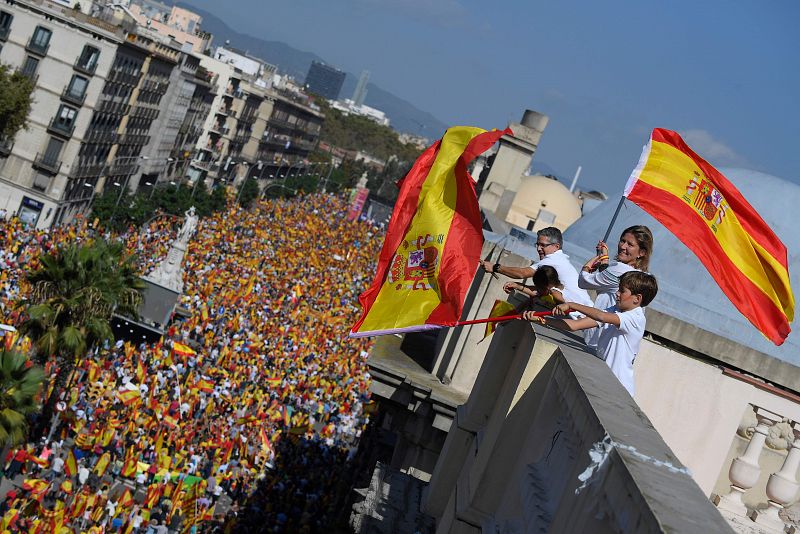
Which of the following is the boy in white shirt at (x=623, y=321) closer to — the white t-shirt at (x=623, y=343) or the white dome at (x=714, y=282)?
the white t-shirt at (x=623, y=343)

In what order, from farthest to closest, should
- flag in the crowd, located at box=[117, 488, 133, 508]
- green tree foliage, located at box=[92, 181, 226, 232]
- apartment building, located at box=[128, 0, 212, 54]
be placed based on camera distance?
1. apartment building, located at box=[128, 0, 212, 54]
2. green tree foliage, located at box=[92, 181, 226, 232]
3. flag in the crowd, located at box=[117, 488, 133, 508]

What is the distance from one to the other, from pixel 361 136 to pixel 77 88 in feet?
418

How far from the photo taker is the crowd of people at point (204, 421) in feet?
67.5

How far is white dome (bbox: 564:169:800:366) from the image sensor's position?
916cm

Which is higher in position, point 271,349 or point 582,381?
point 582,381

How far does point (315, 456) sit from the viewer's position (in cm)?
2780

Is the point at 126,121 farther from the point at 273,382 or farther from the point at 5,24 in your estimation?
the point at 273,382

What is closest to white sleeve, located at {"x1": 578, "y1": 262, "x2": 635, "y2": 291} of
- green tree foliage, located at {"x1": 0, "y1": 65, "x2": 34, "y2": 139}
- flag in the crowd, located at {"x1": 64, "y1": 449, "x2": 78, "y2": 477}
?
flag in the crowd, located at {"x1": 64, "y1": 449, "x2": 78, "y2": 477}

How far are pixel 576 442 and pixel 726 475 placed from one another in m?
3.41

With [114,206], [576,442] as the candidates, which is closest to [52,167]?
[114,206]

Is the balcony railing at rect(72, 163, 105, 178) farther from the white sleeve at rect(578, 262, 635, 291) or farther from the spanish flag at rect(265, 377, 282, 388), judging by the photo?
the white sleeve at rect(578, 262, 635, 291)

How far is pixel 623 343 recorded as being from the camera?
5.65m

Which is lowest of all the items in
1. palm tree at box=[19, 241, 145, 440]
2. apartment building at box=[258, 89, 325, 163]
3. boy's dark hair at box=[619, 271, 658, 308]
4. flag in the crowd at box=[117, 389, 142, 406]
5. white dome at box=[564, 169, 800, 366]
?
flag in the crowd at box=[117, 389, 142, 406]

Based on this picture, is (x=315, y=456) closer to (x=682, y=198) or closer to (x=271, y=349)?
(x=271, y=349)
